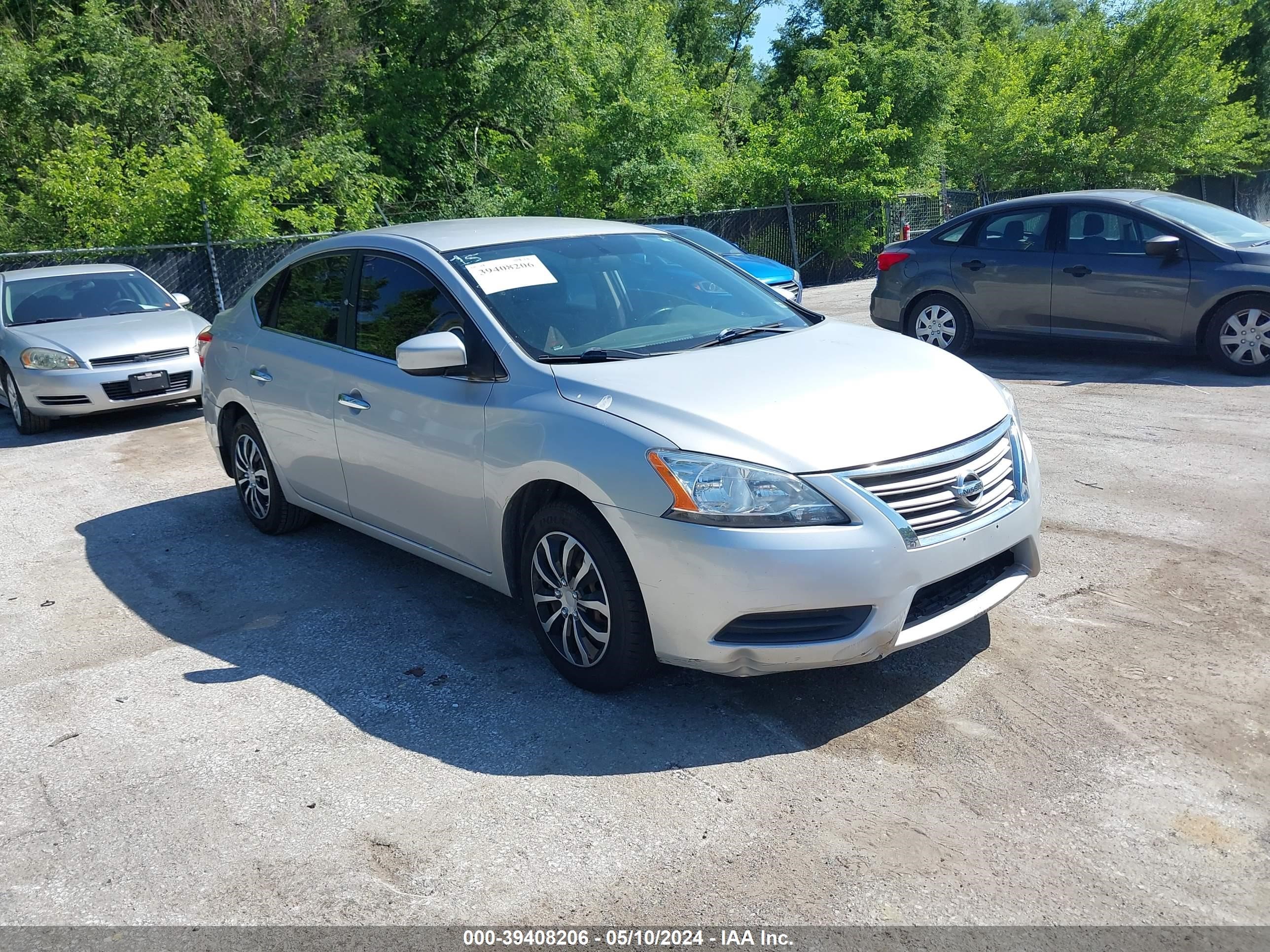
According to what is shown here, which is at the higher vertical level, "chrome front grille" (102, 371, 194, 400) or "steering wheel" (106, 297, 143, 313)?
"steering wheel" (106, 297, 143, 313)

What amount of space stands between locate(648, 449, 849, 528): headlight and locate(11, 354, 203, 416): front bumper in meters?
8.08

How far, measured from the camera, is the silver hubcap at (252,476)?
6.46m

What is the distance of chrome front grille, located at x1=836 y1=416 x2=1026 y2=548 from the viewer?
3.70 metres

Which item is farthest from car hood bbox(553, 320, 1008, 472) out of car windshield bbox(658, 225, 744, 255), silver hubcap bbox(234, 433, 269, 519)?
car windshield bbox(658, 225, 744, 255)

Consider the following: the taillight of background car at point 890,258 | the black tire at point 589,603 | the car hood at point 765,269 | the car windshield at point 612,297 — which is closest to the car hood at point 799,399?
the car windshield at point 612,297

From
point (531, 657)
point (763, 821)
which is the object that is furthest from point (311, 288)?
point (763, 821)

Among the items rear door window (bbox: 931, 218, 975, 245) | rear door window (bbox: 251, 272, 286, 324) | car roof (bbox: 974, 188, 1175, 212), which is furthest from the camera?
rear door window (bbox: 931, 218, 975, 245)

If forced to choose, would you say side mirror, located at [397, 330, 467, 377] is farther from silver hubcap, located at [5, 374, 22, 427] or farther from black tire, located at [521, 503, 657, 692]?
silver hubcap, located at [5, 374, 22, 427]

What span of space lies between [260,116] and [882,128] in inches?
564

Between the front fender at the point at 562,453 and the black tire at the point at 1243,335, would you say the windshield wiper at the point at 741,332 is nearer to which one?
the front fender at the point at 562,453

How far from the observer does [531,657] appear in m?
4.66

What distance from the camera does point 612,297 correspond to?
4.91 meters

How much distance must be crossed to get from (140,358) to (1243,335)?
994cm

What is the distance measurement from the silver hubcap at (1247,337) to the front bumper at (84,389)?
954 centimetres
